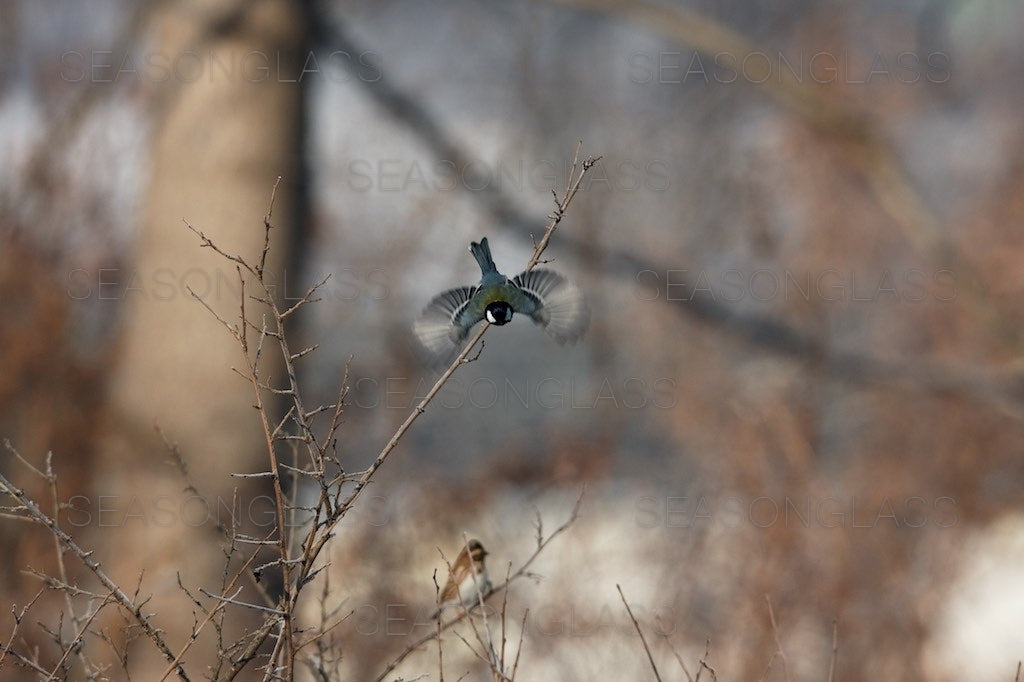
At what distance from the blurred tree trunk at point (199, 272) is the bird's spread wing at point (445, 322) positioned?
92.5 inches

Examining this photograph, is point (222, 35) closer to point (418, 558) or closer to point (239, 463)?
point (239, 463)

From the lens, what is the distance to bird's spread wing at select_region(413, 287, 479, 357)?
1514 millimetres

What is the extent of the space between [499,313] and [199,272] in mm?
2643

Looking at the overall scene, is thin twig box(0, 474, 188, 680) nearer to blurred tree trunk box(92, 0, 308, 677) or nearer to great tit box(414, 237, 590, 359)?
great tit box(414, 237, 590, 359)

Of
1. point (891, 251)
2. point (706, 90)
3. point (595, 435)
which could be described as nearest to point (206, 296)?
point (595, 435)

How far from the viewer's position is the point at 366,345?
5926 mm

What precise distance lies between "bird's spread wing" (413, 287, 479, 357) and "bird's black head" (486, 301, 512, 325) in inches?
1.6

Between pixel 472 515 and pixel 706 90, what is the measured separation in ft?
20.3

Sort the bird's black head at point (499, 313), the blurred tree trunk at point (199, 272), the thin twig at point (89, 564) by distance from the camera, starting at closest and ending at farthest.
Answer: the thin twig at point (89, 564), the bird's black head at point (499, 313), the blurred tree trunk at point (199, 272)

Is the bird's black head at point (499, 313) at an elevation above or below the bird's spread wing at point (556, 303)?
below

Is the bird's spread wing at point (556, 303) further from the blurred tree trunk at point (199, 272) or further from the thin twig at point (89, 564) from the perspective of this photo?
the blurred tree trunk at point (199, 272)

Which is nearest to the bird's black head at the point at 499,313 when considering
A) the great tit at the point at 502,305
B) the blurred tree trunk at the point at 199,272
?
the great tit at the point at 502,305

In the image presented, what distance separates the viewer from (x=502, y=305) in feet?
4.88

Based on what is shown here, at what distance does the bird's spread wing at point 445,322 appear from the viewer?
1514 millimetres
